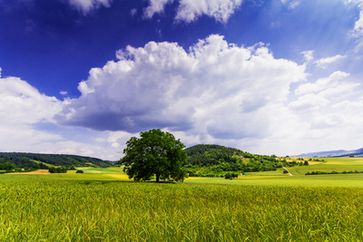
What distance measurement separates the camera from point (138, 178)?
51844 millimetres

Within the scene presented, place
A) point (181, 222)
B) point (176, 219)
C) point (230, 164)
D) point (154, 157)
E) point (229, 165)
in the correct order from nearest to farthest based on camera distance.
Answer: point (181, 222)
point (176, 219)
point (154, 157)
point (229, 165)
point (230, 164)

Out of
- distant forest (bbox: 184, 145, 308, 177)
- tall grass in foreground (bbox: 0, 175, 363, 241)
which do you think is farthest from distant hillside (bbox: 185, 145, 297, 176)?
tall grass in foreground (bbox: 0, 175, 363, 241)

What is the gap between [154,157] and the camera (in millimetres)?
50906

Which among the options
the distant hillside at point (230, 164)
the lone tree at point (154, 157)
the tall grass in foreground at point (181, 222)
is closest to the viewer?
the tall grass in foreground at point (181, 222)

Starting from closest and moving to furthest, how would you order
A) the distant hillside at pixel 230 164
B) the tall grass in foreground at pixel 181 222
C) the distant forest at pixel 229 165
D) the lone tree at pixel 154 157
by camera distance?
the tall grass in foreground at pixel 181 222, the lone tree at pixel 154 157, the distant forest at pixel 229 165, the distant hillside at pixel 230 164

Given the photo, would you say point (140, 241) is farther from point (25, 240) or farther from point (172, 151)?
point (172, 151)

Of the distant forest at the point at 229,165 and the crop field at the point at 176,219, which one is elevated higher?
the distant forest at the point at 229,165

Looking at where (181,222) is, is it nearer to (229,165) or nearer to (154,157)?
(154,157)

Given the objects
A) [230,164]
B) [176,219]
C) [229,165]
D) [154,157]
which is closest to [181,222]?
[176,219]

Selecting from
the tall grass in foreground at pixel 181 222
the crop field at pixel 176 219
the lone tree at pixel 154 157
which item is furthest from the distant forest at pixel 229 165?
the tall grass in foreground at pixel 181 222

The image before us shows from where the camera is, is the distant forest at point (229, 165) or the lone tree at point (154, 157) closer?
the lone tree at point (154, 157)

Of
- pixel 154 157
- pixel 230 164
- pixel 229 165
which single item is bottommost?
pixel 154 157

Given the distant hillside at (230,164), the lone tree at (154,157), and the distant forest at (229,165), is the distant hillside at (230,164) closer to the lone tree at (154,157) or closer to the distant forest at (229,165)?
the distant forest at (229,165)

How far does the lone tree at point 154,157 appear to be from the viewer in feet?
168
